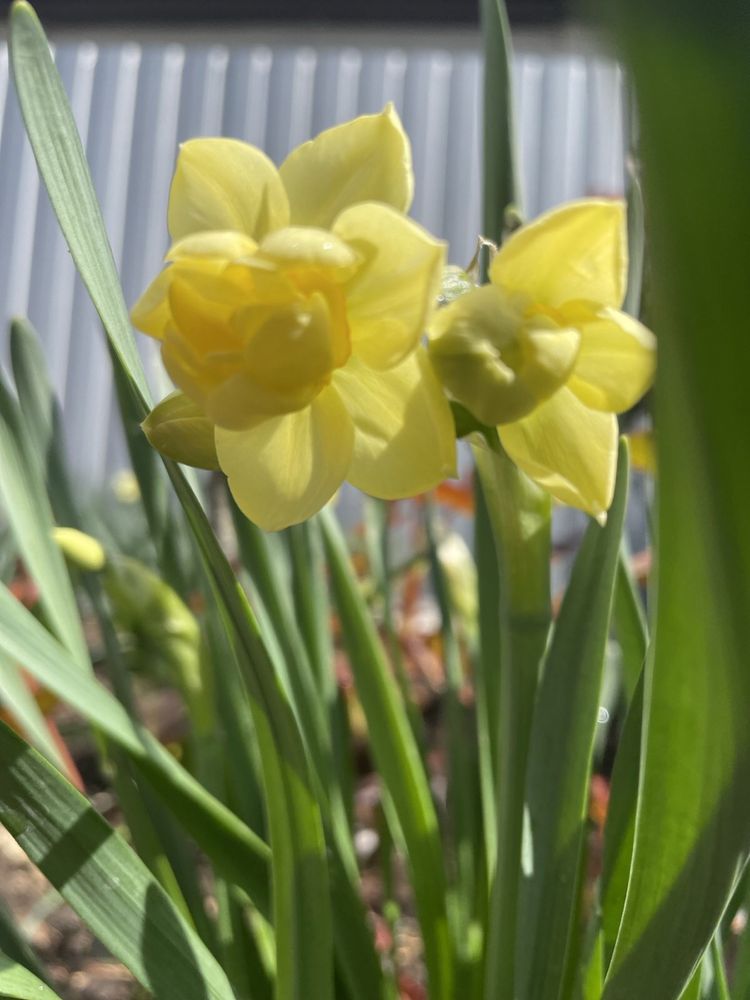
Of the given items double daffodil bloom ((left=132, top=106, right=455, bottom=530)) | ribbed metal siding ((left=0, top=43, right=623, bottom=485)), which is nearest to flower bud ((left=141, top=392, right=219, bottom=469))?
double daffodil bloom ((left=132, top=106, right=455, bottom=530))

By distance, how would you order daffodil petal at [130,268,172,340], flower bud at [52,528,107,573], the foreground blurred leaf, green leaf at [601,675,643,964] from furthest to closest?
flower bud at [52,528,107,573] → green leaf at [601,675,643,964] → daffodil petal at [130,268,172,340] → the foreground blurred leaf

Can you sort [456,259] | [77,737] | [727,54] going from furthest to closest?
[456,259]
[77,737]
[727,54]

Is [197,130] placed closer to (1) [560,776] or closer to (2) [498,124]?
(2) [498,124]

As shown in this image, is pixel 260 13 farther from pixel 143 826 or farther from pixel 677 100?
pixel 677 100

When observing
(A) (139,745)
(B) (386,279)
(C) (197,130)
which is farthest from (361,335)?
(C) (197,130)

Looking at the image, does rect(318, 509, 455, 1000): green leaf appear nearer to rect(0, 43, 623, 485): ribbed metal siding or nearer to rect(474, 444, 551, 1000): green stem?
rect(474, 444, 551, 1000): green stem

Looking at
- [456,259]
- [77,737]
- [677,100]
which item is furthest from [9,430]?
[456,259]

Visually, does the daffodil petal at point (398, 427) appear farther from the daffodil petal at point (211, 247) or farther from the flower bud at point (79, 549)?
the flower bud at point (79, 549)
